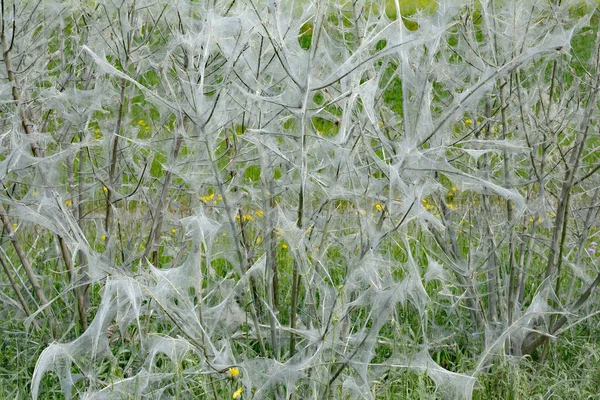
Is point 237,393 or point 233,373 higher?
point 233,373

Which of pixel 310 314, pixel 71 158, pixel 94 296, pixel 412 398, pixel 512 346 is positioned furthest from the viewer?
pixel 94 296

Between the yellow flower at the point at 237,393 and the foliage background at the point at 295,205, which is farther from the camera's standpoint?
the yellow flower at the point at 237,393

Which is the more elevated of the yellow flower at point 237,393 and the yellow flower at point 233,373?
the yellow flower at point 233,373

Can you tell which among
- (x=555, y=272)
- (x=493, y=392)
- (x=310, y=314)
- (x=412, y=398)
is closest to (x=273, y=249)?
(x=310, y=314)

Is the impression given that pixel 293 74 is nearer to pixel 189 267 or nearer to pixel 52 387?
pixel 189 267

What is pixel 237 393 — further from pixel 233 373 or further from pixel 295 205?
pixel 295 205

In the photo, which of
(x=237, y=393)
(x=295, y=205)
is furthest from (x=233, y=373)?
(x=295, y=205)

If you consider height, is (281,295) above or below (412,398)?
below

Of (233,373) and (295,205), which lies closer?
(233,373)

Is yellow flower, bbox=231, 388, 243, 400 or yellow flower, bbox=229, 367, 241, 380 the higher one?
yellow flower, bbox=229, 367, 241, 380

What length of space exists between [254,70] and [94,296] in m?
1.70

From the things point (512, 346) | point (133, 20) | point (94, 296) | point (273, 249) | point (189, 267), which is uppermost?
point (133, 20)

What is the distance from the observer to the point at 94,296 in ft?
14.5

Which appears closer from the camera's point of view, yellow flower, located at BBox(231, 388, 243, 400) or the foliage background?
the foliage background
